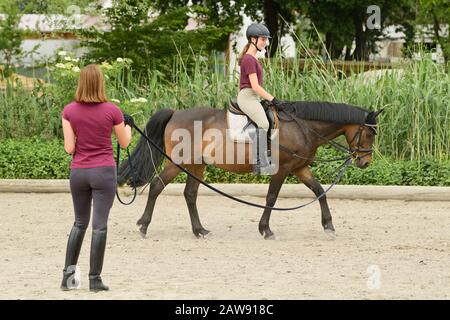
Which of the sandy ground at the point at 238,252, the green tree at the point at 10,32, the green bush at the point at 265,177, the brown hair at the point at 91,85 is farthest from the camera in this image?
the green tree at the point at 10,32

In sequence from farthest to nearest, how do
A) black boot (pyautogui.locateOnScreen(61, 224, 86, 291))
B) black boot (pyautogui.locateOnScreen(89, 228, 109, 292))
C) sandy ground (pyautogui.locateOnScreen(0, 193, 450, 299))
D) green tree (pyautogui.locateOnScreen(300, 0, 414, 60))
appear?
green tree (pyautogui.locateOnScreen(300, 0, 414, 60)) < sandy ground (pyautogui.locateOnScreen(0, 193, 450, 299)) < black boot (pyautogui.locateOnScreen(61, 224, 86, 291)) < black boot (pyautogui.locateOnScreen(89, 228, 109, 292))

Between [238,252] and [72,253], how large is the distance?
2702mm

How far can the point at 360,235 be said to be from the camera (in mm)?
12625

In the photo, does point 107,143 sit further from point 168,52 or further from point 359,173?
point 168,52

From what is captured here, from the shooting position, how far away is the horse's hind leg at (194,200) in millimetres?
12422

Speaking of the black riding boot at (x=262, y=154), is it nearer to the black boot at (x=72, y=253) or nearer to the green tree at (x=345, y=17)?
the black boot at (x=72, y=253)

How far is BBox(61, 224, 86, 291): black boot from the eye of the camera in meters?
8.94

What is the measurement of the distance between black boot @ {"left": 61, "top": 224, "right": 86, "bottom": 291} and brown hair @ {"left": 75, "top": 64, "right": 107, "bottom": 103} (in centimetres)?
101

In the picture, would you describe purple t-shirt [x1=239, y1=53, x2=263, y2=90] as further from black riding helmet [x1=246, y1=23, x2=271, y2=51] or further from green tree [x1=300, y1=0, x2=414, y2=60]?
green tree [x1=300, y1=0, x2=414, y2=60]

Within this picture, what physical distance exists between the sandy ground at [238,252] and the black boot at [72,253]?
→ 0.34 feet

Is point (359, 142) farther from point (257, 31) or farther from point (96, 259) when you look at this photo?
point (96, 259)

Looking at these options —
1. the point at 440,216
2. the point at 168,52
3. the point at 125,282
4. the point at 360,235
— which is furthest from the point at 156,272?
the point at 168,52

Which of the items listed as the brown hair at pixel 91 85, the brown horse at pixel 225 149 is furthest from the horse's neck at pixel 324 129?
the brown hair at pixel 91 85

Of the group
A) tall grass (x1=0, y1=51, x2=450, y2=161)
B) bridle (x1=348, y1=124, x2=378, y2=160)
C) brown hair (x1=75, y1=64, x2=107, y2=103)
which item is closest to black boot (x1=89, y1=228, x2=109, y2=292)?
brown hair (x1=75, y1=64, x2=107, y2=103)
